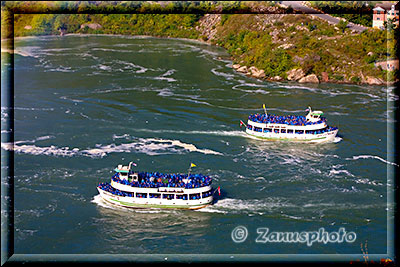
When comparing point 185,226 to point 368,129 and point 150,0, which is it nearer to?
Result: point 368,129

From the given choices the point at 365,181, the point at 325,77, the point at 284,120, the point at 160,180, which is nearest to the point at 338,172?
the point at 365,181

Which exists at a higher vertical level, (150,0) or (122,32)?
(150,0)

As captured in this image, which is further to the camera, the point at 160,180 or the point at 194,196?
the point at 160,180

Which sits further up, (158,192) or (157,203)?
(158,192)

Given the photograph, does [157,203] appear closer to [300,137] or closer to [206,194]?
[206,194]

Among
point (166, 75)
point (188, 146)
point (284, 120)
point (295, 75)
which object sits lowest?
point (166, 75)

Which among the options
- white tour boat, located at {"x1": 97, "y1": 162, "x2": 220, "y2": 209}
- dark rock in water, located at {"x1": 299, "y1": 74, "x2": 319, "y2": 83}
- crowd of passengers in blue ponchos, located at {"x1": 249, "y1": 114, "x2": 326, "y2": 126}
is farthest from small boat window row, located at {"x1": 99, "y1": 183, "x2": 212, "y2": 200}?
dark rock in water, located at {"x1": 299, "y1": 74, "x2": 319, "y2": 83}

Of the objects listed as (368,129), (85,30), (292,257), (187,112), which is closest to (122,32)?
(85,30)
